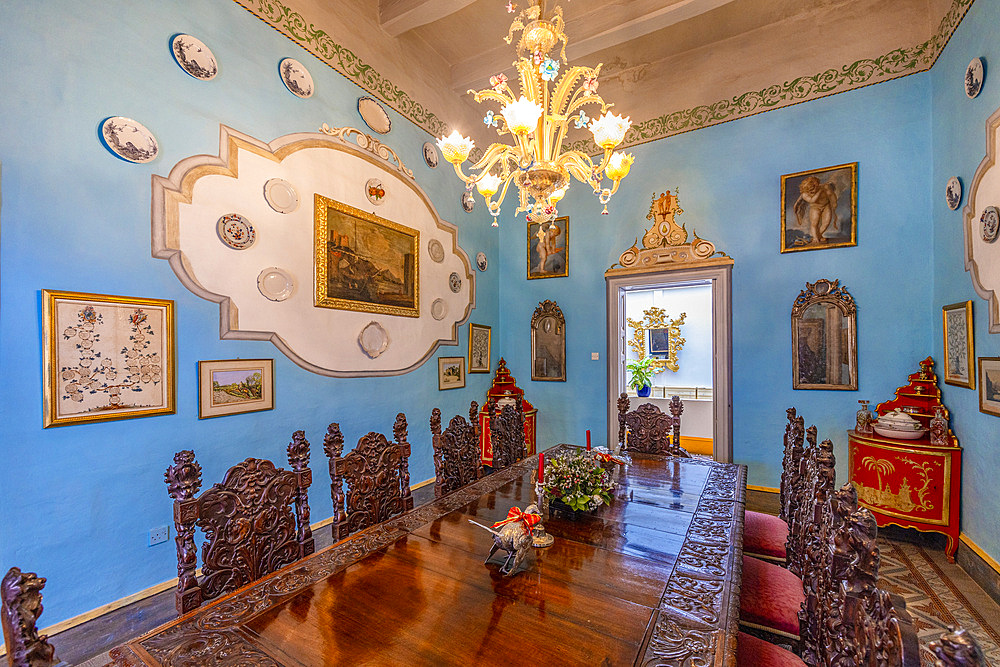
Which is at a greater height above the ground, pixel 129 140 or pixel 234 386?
pixel 129 140

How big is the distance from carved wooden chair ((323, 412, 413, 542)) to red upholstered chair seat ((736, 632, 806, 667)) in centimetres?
154

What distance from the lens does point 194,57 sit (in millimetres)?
2824

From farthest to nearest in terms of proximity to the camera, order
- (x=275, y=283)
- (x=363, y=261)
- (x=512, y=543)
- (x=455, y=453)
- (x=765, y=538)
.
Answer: (x=363, y=261) → (x=275, y=283) → (x=455, y=453) → (x=765, y=538) → (x=512, y=543)

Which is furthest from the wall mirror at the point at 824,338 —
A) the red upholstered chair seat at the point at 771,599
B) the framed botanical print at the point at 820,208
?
the red upholstered chair seat at the point at 771,599

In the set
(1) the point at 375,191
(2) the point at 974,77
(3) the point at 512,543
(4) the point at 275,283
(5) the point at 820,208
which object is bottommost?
(3) the point at 512,543

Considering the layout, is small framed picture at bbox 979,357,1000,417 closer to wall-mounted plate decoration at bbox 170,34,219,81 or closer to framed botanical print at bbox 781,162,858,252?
framed botanical print at bbox 781,162,858,252

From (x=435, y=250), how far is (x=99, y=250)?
2939 mm

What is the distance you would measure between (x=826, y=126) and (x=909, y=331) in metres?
2.12

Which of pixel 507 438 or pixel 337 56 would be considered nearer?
pixel 507 438

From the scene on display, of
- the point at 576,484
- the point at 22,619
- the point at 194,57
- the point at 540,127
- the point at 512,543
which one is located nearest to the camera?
the point at 22,619

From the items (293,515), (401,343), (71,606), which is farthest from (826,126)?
(71,606)

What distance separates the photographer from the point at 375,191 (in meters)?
4.09

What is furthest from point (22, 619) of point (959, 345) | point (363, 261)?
point (959, 345)

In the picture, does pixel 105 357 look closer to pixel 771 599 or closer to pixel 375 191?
pixel 375 191
